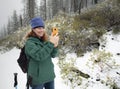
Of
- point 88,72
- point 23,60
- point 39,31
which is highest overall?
point 39,31

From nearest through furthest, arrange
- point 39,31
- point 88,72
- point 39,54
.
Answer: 1. point 39,54
2. point 39,31
3. point 88,72

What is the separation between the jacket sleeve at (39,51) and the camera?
181 inches

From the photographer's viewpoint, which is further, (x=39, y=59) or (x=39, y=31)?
(x=39, y=31)

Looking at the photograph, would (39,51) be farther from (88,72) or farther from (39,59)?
(88,72)

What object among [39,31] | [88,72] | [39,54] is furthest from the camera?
[88,72]

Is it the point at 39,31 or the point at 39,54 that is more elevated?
the point at 39,31

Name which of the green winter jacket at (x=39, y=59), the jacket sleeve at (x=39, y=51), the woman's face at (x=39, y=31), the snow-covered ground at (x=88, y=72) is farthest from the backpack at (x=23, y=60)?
the snow-covered ground at (x=88, y=72)

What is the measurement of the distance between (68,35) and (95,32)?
5.81ft

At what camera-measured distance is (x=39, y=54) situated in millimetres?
4594

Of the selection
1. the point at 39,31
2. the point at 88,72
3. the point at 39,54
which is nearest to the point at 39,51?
the point at 39,54

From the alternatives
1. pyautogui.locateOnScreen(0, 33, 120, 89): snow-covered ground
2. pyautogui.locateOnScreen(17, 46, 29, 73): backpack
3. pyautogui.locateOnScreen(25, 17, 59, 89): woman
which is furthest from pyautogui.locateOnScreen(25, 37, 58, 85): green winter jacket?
pyautogui.locateOnScreen(0, 33, 120, 89): snow-covered ground

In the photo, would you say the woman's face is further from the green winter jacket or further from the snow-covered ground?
the snow-covered ground

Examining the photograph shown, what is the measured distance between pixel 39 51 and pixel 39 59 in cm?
14

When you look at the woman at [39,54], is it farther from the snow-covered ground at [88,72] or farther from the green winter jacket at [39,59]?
the snow-covered ground at [88,72]
